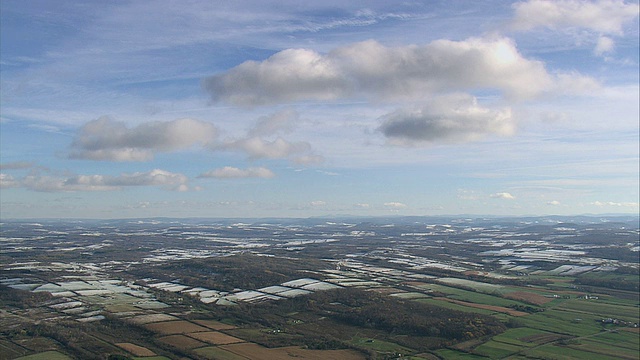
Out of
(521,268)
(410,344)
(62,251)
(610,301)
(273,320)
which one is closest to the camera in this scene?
(410,344)

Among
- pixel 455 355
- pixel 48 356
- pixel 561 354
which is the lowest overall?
pixel 455 355

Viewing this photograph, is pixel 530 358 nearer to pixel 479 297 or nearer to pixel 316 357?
pixel 316 357

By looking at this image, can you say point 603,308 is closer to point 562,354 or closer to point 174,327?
point 562,354

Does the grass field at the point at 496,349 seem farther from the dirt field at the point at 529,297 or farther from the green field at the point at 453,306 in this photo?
the dirt field at the point at 529,297

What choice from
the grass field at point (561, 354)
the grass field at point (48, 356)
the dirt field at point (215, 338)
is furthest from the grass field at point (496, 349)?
the grass field at point (48, 356)

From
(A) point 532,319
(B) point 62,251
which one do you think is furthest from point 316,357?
(B) point 62,251

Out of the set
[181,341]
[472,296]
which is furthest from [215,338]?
[472,296]
